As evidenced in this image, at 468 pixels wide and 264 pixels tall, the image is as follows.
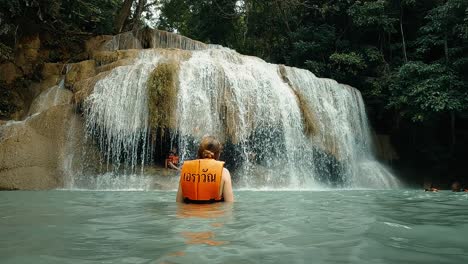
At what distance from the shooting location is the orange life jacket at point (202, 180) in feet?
16.7

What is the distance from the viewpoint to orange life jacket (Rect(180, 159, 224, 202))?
5.09 m

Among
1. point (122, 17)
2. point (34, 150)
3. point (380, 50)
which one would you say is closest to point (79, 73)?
point (34, 150)

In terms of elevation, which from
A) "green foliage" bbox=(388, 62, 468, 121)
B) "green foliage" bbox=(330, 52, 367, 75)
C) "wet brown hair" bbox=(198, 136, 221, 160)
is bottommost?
"wet brown hair" bbox=(198, 136, 221, 160)

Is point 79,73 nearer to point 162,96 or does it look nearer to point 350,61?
point 162,96

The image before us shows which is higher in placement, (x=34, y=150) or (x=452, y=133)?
(x=452, y=133)

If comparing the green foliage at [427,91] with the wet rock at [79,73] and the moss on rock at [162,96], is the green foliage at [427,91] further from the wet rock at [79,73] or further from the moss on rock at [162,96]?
the wet rock at [79,73]

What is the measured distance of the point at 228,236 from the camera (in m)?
3.57

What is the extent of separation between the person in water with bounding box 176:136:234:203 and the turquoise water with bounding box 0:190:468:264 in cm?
15

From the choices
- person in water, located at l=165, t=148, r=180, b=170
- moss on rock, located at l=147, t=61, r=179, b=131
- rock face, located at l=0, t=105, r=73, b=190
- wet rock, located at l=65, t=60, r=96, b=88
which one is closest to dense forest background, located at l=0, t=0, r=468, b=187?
wet rock, located at l=65, t=60, r=96, b=88

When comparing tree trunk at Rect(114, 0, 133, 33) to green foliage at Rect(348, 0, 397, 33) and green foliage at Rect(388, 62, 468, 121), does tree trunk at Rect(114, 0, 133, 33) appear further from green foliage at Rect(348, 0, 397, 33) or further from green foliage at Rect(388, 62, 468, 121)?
green foliage at Rect(388, 62, 468, 121)

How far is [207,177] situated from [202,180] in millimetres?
102

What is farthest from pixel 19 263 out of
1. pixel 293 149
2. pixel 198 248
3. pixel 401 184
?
pixel 401 184

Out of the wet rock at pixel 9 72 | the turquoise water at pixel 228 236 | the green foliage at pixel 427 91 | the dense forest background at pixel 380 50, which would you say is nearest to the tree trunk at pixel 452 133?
the dense forest background at pixel 380 50

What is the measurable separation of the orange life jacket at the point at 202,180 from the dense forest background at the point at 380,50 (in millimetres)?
11435
